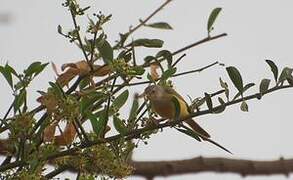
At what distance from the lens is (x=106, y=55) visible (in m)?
0.68

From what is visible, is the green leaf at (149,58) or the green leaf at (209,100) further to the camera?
the green leaf at (149,58)

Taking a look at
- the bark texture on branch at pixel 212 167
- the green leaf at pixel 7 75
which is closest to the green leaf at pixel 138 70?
the green leaf at pixel 7 75

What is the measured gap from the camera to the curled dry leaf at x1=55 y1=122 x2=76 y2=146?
27.2 inches

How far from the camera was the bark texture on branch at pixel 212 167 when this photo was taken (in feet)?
4.12

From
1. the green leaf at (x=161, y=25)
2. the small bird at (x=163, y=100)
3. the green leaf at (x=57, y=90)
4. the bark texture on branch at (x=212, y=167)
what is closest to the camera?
the green leaf at (x=57, y=90)

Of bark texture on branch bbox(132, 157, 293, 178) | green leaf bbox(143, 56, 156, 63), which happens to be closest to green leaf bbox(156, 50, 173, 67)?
green leaf bbox(143, 56, 156, 63)

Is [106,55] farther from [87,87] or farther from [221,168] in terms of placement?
[221,168]

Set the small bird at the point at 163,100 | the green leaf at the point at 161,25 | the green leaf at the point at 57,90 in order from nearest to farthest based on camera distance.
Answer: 1. the green leaf at the point at 57,90
2. the small bird at the point at 163,100
3. the green leaf at the point at 161,25

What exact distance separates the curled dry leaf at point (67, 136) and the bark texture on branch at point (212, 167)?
54 cm

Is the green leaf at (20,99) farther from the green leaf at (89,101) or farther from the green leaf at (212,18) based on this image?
the green leaf at (212,18)

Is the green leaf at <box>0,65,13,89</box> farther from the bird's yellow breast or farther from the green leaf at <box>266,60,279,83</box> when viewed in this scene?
the green leaf at <box>266,60,279,83</box>

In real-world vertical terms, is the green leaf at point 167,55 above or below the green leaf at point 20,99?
above

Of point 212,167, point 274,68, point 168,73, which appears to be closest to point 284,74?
point 274,68

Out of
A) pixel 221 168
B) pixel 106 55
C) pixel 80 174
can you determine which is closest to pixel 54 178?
pixel 80 174
